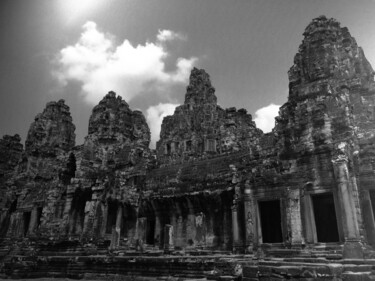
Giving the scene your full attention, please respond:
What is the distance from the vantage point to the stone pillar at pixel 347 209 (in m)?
11.7

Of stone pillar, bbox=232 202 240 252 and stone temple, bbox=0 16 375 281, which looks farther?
stone pillar, bbox=232 202 240 252

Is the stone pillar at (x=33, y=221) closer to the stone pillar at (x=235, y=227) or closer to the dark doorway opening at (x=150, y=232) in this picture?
the dark doorway opening at (x=150, y=232)

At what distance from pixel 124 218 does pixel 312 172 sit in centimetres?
1315

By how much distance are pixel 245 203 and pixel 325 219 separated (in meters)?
3.97

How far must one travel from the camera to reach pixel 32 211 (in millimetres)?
27672

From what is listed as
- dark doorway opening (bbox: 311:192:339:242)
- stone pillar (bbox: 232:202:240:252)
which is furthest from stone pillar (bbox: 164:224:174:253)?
dark doorway opening (bbox: 311:192:339:242)

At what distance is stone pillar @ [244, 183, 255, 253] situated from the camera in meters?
14.7

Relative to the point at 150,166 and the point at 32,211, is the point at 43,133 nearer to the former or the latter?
the point at 32,211

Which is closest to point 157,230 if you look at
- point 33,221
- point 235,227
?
point 235,227

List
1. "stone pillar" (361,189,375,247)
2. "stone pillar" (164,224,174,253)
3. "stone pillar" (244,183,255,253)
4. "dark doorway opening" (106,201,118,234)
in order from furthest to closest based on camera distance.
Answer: "dark doorway opening" (106,201,118,234) → "stone pillar" (164,224,174,253) → "stone pillar" (244,183,255,253) → "stone pillar" (361,189,375,247)

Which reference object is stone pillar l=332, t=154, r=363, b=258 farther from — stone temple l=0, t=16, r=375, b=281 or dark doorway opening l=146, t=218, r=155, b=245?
dark doorway opening l=146, t=218, r=155, b=245

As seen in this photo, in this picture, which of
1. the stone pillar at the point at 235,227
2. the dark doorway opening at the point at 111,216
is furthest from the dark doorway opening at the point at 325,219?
the dark doorway opening at the point at 111,216

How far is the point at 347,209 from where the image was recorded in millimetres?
12562

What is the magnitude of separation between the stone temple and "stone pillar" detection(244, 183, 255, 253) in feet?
0.21
